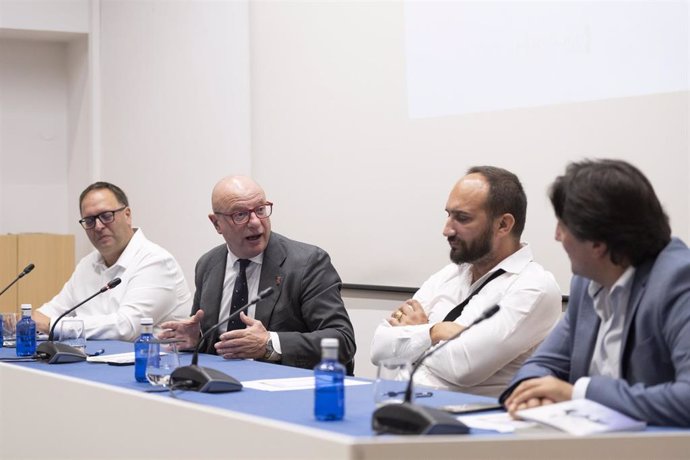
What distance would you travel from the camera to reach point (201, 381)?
2.81 metres

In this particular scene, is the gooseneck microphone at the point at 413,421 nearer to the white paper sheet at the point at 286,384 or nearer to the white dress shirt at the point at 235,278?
the white paper sheet at the point at 286,384

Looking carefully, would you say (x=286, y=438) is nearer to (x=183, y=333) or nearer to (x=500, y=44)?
(x=183, y=333)

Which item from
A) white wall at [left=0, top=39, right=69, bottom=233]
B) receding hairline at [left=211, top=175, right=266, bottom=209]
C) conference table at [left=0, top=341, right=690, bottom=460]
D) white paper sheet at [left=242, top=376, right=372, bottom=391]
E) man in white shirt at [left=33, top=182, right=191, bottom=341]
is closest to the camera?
conference table at [left=0, top=341, right=690, bottom=460]

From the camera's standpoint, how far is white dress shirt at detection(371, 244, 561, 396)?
11.1 feet

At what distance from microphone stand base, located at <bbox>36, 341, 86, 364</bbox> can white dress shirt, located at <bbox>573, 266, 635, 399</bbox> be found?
1.99 meters

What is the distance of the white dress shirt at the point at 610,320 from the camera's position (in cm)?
254

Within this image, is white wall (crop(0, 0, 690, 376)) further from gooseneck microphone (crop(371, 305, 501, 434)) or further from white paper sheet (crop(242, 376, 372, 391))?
gooseneck microphone (crop(371, 305, 501, 434))

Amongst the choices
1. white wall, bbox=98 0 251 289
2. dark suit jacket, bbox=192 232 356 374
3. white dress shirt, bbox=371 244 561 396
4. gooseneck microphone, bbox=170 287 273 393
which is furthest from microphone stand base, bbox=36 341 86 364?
white wall, bbox=98 0 251 289

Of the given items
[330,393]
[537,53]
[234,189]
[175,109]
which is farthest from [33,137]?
[330,393]

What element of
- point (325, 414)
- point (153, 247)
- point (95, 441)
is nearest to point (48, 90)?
point (153, 247)

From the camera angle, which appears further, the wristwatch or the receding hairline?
the receding hairline

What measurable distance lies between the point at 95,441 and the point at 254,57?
13.7 feet

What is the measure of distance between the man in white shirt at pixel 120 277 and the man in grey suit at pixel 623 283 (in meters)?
2.72

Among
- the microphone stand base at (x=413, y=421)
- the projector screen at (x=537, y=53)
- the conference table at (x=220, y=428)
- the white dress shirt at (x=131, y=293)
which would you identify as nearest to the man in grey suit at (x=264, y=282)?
the conference table at (x=220, y=428)
